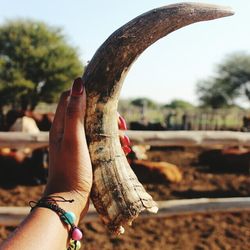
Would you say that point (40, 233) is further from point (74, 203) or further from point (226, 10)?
point (226, 10)

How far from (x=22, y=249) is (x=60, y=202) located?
0.17 meters

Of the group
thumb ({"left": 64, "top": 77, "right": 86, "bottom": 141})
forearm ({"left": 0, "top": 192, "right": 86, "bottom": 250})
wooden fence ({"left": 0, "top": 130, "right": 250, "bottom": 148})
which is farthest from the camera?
wooden fence ({"left": 0, "top": 130, "right": 250, "bottom": 148})

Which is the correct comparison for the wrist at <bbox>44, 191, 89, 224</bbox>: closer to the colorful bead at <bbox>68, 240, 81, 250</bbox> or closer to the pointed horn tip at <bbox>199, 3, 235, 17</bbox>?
the colorful bead at <bbox>68, 240, 81, 250</bbox>

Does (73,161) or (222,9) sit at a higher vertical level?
(222,9)

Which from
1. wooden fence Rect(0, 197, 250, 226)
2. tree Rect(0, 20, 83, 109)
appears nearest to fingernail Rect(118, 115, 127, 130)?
wooden fence Rect(0, 197, 250, 226)

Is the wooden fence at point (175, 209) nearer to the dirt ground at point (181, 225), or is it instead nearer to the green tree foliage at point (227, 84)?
the dirt ground at point (181, 225)

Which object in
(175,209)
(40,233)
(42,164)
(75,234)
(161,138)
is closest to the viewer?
(40,233)

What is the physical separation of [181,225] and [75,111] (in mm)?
3798

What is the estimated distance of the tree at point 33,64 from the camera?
33.2 metres

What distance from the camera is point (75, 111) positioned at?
1.10 m

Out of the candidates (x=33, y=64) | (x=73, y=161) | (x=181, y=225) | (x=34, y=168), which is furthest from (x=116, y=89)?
(x=33, y=64)

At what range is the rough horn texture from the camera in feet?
3.71

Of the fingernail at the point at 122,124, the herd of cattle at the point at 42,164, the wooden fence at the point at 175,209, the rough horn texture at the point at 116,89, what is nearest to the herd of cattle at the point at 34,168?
the herd of cattle at the point at 42,164

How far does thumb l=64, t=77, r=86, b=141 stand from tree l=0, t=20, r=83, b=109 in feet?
106
